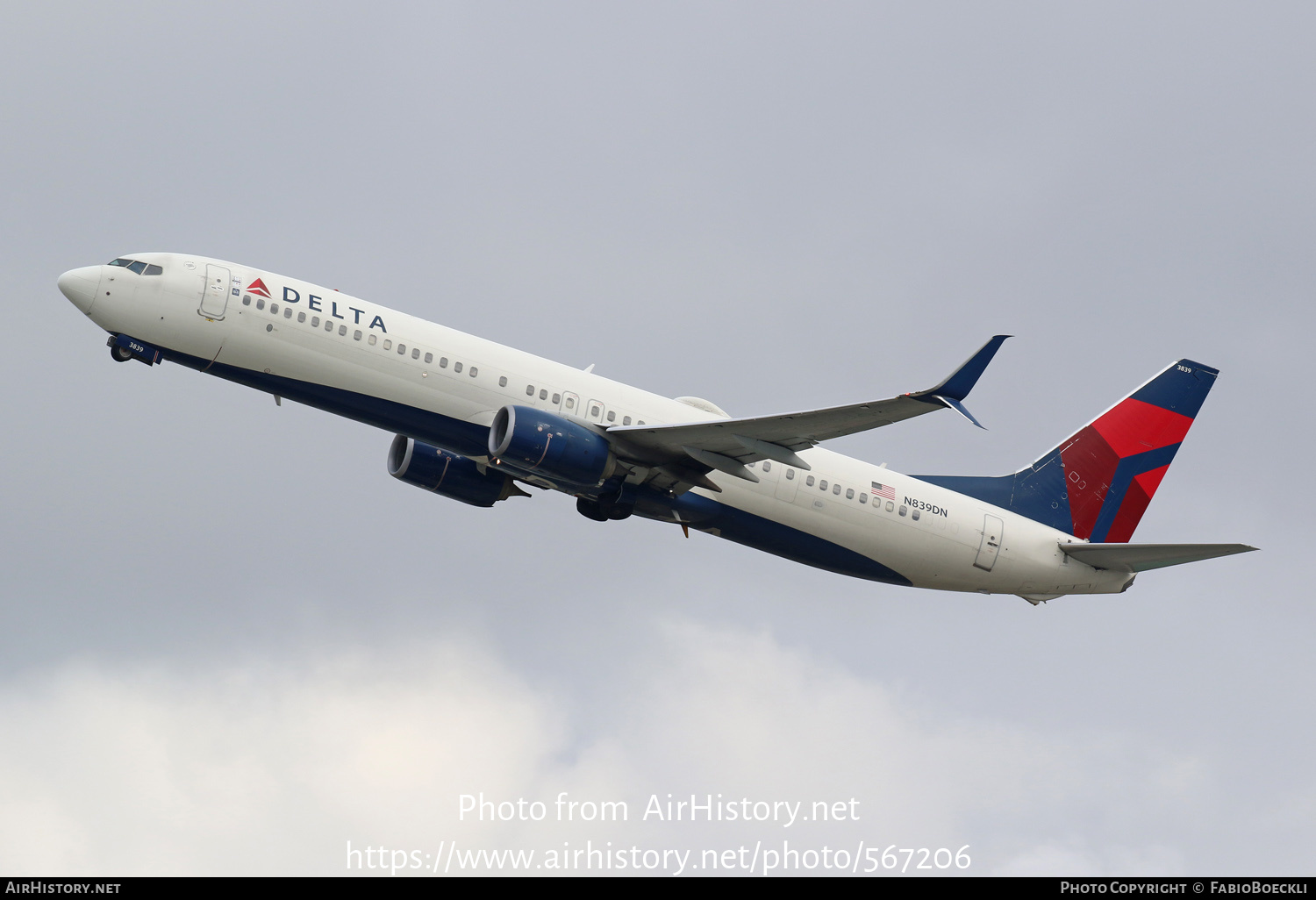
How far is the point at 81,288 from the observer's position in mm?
36344

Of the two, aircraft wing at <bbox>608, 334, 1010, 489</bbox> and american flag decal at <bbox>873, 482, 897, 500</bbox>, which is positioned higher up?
aircraft wing at <bbox>608, 334, 1010, 489</bbox>

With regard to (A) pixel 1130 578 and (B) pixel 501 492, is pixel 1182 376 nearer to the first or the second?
(A) pixel 1130 578

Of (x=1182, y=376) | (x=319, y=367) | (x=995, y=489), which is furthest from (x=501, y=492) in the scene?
(x=1182, y=376)

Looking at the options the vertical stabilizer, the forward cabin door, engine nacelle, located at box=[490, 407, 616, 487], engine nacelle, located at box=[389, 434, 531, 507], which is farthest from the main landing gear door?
the forward cabin door

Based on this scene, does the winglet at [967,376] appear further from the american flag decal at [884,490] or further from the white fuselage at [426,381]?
the american flag decal at [884,490]

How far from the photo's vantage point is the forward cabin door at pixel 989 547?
44.9 metres

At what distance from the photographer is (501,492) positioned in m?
45.9

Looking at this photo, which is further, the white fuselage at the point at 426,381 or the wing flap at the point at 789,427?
the white fuselage at the point at 426,381

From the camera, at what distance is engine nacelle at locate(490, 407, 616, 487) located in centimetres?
3625

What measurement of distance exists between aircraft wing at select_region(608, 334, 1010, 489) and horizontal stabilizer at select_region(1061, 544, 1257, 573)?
12427 millimetres

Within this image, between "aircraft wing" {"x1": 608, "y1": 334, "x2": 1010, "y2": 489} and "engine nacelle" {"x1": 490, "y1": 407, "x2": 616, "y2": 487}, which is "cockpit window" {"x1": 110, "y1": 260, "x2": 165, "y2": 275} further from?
"aircraft wing" {"x1": 608, "y1": 334, "x2": 1010, "y2": 489}

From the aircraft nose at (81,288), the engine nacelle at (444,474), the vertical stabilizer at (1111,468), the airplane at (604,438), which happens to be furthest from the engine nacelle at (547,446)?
the vertical stabilizer at (1111,468)

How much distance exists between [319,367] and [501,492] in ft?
34.5

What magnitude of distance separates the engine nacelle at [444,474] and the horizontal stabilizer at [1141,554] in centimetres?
2041
